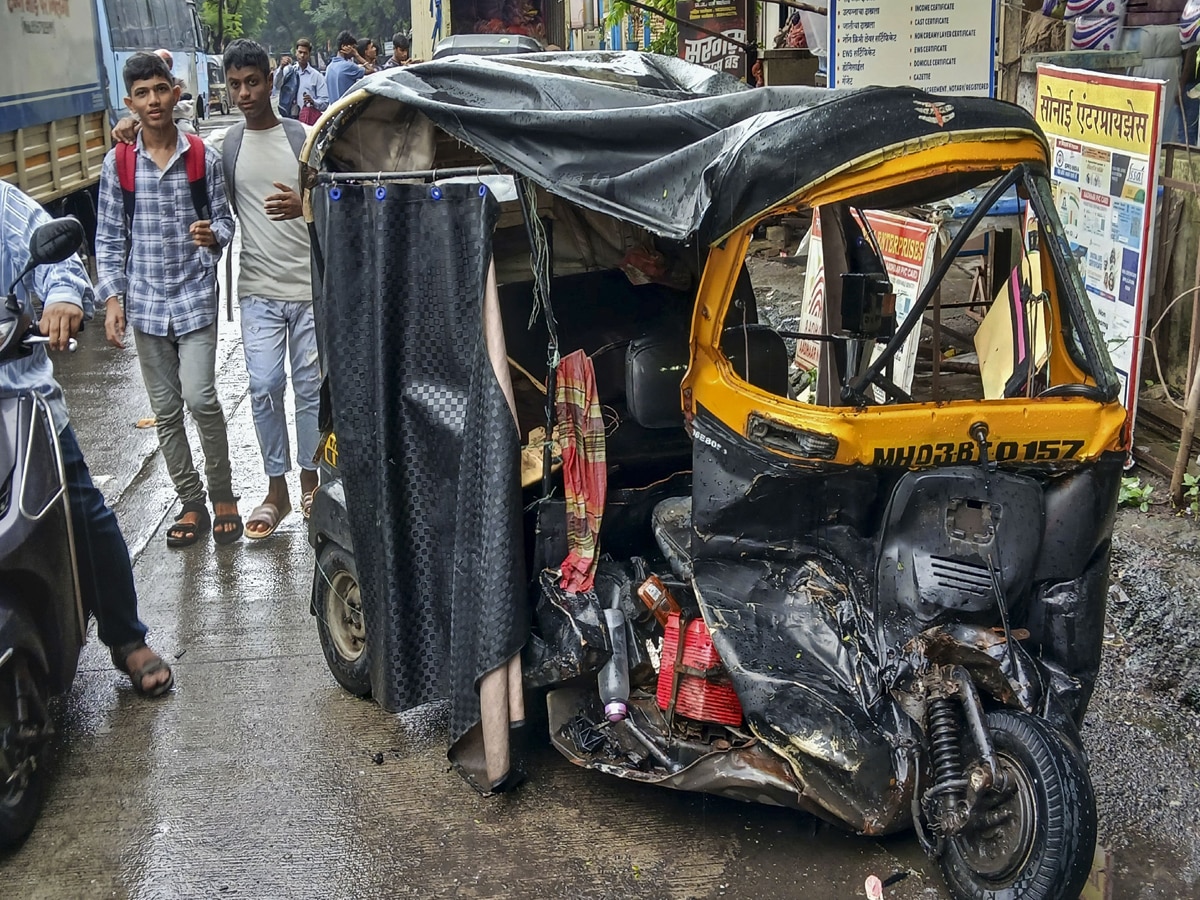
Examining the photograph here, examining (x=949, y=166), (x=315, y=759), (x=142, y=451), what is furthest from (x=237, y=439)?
(x=949, y=166)

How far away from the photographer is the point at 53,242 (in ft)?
11.5

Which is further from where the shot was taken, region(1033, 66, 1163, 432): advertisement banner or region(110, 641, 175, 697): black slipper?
region(1033, 66, 1163, 432): advertisement banner

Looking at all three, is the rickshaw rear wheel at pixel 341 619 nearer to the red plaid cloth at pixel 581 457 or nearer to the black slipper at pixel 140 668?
→ the black slipper at pixel 140 668

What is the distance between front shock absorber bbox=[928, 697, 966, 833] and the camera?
290cm

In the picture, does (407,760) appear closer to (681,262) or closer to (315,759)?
(315,759)

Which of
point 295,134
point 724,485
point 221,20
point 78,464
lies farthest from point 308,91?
point 221,20

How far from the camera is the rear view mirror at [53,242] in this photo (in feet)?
11.5

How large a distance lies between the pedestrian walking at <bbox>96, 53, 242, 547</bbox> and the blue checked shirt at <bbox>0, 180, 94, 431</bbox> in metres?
1.23

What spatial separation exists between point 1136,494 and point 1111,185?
4.69ft

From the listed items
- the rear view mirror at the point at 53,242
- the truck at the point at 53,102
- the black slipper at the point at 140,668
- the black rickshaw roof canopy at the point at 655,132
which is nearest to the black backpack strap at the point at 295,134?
the black rickshaw roof canopy at the point at 655,132

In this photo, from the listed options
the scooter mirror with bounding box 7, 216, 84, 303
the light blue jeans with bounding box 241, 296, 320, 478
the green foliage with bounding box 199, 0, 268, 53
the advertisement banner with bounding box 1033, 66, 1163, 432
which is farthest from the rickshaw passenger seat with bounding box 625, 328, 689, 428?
the green foliage with bounding box 199, 0, 268, 53

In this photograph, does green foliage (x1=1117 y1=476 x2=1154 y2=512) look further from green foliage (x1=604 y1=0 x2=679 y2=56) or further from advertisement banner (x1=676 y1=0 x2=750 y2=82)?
green foliage (x1=604 y1=0 x2=679 y2=56)

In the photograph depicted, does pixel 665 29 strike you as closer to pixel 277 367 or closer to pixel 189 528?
pixel 277 367

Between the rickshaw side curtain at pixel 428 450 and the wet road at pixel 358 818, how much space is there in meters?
0.25
